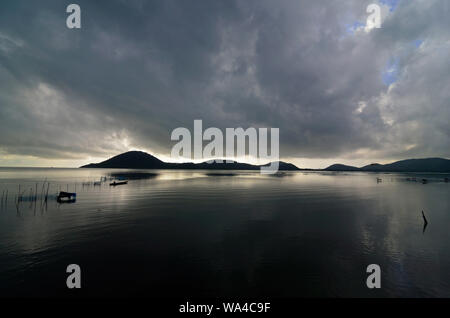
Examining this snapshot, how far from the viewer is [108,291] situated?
45.0 feet

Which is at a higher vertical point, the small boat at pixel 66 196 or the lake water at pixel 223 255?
the small boat at pixel 66 196

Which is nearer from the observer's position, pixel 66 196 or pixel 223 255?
pixel 223 255

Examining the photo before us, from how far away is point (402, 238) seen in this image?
25094 mm

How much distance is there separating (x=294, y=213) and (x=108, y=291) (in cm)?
3243

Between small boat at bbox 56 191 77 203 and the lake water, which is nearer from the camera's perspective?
the lake water

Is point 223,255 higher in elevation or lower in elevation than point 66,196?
lower

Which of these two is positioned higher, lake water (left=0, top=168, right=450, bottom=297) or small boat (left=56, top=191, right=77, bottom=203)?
small boat (left=56, top=191, right=77, bottom=203)

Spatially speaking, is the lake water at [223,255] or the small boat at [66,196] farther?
the small boat at [66,196]
